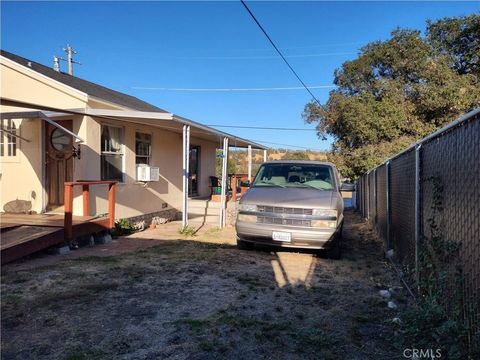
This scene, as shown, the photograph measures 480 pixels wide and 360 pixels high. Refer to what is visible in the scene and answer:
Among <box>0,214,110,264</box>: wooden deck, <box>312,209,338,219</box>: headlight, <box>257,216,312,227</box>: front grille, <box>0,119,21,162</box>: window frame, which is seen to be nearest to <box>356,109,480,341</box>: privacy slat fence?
<box>312,209,338,219</box>: headlight

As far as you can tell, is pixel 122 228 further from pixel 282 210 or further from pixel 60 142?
pixel 282 210

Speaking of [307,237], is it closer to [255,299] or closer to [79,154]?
[255,299]

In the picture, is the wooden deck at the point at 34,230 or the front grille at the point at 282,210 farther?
the front grille at the point at 282,210

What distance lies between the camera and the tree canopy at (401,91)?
15211 millimetres

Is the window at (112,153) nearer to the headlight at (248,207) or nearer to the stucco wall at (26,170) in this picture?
the stucco wall at (26,170)

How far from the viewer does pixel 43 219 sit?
26.2ft

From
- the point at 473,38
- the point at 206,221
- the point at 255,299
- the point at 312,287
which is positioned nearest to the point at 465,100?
the point at 473,38

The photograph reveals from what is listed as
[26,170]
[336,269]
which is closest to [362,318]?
[336,269]

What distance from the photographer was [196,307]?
4383mm

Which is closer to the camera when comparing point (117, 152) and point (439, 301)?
point (439, 301)

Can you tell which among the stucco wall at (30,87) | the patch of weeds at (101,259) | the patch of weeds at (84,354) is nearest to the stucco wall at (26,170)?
the stucco wall at (30,87)

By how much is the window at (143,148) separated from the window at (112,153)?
2.40ft

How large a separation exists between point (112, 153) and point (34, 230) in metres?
3.36

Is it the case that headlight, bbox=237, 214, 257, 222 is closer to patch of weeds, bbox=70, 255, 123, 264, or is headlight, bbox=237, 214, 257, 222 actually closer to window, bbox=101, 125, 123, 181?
patch of weeds, bbox=70, 255, 123, 264
